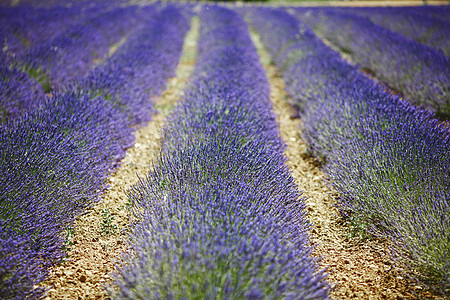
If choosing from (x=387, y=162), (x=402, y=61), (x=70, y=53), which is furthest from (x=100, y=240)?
(x=402, y=61)

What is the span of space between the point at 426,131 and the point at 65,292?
295 centimetres

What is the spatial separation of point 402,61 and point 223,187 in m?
4.08

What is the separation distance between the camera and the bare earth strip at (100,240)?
1700 millimetres

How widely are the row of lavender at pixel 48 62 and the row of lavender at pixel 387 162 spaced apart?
323 cm

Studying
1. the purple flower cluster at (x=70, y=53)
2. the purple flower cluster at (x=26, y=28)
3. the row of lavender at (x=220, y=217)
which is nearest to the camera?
the row of lavender at (x=220, y=217)

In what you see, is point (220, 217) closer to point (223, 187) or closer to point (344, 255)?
point (223, 187)

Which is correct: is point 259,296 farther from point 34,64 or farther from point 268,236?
point 34,64

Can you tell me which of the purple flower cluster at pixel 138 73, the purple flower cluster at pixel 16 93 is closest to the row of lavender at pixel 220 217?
the purple flower cluster at pixel 138 73

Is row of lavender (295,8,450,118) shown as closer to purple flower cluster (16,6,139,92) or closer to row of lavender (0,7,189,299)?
row of lavender (0,7,189,299)

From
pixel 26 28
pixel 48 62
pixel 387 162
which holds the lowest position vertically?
pixel 387 162

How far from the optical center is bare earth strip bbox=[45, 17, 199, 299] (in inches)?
66.9

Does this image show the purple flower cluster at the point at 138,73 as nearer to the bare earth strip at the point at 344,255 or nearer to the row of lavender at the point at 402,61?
the bare earth strip at the point at 344,255

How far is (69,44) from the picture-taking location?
482 cm

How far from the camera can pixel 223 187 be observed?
1892mm
